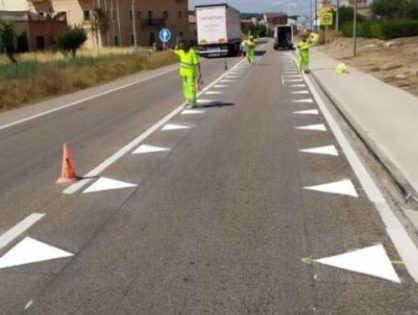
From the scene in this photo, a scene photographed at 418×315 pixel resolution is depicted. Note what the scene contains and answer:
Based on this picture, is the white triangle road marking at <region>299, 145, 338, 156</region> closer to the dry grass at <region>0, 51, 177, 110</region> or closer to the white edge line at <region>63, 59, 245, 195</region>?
the white edge line at <region>63, 59, 245, 195</region>

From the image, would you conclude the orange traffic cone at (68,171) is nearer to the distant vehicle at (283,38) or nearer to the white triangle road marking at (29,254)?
the white triangle road marking at (29,254)

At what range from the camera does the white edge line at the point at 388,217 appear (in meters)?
5.75

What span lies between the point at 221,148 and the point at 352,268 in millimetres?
6124

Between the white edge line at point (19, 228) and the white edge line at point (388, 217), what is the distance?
345 cm

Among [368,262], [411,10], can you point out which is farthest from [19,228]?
[411,10]

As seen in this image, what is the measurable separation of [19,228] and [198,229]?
177 cm

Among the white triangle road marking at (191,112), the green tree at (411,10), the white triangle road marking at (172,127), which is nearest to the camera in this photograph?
the white triangle road marking at (172,127)

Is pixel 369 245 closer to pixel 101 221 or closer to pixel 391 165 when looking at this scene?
pixel 101 221

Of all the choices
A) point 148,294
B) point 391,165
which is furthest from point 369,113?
point 148,294

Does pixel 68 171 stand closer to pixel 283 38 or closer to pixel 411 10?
pixel 283 38

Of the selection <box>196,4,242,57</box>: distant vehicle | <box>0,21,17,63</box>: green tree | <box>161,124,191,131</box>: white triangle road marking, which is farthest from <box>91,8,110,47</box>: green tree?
<box>161,124,191,131</box>: white triangle road marking

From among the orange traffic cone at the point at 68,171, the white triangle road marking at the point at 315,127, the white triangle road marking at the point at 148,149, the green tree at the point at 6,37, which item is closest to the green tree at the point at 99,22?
the green tree at the point at 6,37

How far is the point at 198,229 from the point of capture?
22.1 feet

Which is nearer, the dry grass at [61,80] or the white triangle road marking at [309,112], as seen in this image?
the white triangle road marking at [309,112]
